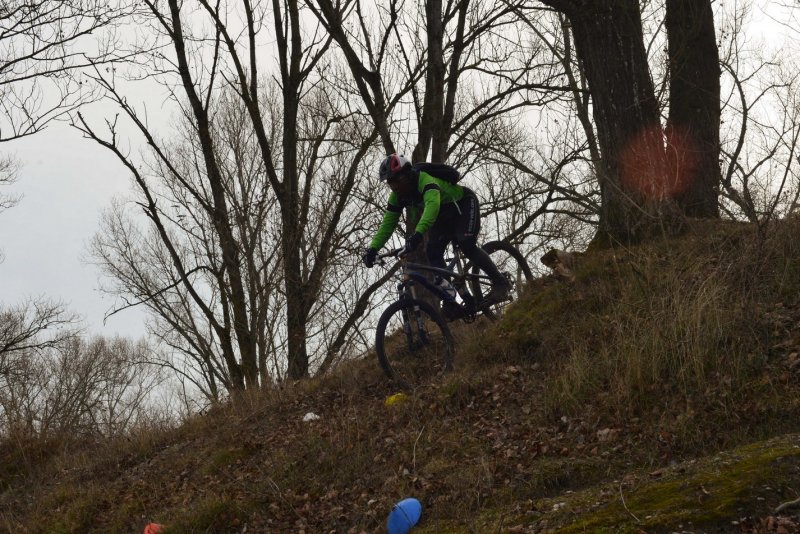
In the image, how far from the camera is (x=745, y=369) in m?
5.20

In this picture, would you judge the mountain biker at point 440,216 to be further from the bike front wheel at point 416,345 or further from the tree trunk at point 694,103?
the tree trunk at point 694,103

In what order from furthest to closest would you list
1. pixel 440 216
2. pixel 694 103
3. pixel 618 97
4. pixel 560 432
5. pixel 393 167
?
1. pixel 694 103
2. pixel 618 97
3. pixel 440 216
4. pixel 393 167
5. pixel 560 432

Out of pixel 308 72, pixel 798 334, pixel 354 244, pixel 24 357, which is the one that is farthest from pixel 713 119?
pixel 24 357

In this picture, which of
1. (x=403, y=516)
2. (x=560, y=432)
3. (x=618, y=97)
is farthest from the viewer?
(x=618, y=97)

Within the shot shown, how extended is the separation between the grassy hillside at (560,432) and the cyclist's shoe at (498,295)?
7.1 inches

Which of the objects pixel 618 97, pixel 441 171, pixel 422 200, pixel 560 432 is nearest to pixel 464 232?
pixel 422 200

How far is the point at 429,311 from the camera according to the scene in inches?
312

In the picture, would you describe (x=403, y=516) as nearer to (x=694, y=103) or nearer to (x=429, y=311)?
(x=429, y=311)

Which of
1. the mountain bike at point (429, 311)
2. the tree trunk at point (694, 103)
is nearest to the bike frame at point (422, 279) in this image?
the mountain bike at point (429, 311)

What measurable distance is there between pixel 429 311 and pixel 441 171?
1.56 metres

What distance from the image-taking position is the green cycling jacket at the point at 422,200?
303 inches

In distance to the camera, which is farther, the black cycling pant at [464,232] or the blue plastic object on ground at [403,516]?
the black cycling pant at [464,232]

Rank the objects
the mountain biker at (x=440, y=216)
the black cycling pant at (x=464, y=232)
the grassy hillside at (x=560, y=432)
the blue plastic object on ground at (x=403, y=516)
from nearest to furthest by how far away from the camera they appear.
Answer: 1. the grassy hillside at (x=560, y=432)
2. the blue plastic object on ground at (x=403, y=516)
3. the mountain biker at (x=440, y=216)
4. the black cycling pant at (x=464, y=232)

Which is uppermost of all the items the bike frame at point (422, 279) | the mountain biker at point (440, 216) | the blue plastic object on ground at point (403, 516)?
the mountain biker at point (440, 216)
